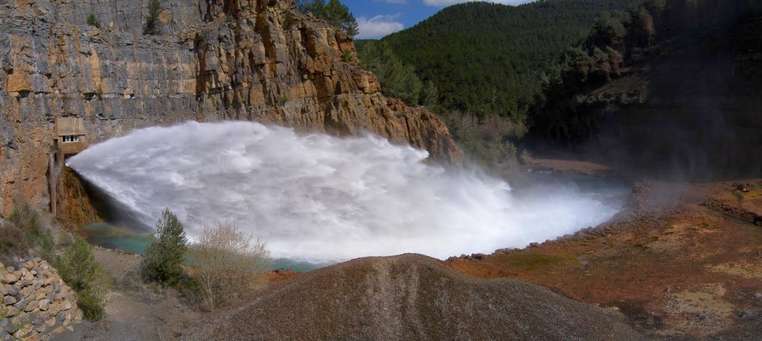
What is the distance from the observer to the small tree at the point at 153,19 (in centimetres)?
2466

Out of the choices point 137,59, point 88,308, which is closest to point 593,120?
point 137,59

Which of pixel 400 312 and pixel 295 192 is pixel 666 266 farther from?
pixel 295 192

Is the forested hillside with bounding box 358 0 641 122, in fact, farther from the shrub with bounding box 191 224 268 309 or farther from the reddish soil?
the shrub with bounding box 191 224 268 309

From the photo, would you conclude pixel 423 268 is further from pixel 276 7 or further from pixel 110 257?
pixel 276 7

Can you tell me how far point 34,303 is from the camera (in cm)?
1019

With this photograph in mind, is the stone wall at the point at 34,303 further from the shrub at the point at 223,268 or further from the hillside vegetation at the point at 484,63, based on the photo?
the hillside vegetation at the point at 484,63

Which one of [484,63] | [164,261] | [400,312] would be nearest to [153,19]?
[164,261]

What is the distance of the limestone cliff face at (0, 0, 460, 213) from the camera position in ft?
71.9

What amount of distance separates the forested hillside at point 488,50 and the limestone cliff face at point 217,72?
675 centimetres

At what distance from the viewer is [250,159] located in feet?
72.5

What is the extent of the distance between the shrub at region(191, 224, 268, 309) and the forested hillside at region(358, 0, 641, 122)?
18873 mm

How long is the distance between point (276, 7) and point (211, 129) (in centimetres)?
602

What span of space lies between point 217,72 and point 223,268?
537 inches

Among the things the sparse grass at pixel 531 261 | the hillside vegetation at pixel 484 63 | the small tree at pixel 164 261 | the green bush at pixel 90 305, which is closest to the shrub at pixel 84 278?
the green bush at pixel 90 305
